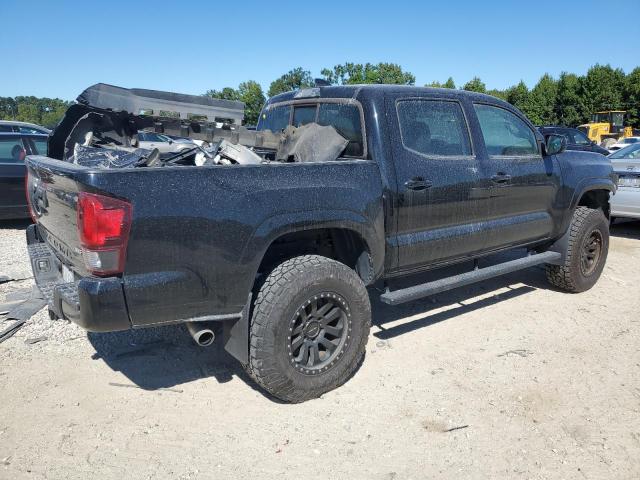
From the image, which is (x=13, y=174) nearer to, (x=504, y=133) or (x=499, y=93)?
(x=504, y=133)

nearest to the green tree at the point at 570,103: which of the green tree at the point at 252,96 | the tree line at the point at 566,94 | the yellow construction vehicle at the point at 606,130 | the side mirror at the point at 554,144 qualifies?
the tree line at the point at 566,94

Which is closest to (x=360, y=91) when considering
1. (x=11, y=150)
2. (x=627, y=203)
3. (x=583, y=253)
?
(x=583, y=253)

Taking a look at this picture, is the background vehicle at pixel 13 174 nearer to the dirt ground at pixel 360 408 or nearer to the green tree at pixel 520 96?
the dirt ground at pixel 360 408

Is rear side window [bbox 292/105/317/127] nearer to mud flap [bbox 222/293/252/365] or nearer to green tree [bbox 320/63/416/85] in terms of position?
mud flap [bbox 222/293/252/365]

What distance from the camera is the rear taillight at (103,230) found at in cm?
258

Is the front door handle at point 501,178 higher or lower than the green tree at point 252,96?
lower

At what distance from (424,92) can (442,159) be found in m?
0.57

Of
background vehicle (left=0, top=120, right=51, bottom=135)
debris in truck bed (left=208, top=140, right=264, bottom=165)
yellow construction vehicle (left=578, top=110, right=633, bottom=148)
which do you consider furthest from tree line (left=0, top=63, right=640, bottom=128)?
debris in truck bed (left=208, top=140, right=264, bottom=165)

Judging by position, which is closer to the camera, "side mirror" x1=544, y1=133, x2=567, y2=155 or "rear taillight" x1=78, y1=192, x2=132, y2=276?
"rear taillight" x1=78, y1=192, x2=132, y2=276

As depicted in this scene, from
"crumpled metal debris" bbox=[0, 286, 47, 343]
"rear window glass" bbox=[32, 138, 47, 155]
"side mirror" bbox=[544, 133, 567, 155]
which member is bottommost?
"crumpled metal debris" bbox=[0, 286, 47, 343]

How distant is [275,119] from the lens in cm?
479

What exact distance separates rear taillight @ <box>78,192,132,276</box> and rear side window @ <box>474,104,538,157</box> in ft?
10.3

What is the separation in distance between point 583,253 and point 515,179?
5.10 ft

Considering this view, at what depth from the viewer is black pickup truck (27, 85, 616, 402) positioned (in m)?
2.68
